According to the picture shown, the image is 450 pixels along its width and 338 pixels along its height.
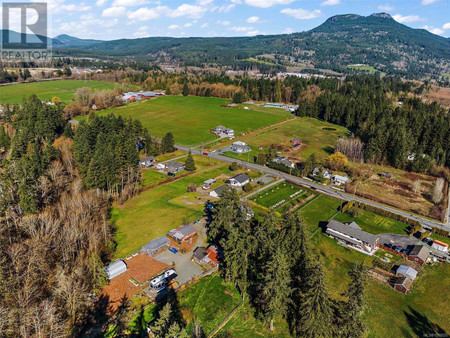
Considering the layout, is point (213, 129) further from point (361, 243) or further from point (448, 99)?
point (448, 99)

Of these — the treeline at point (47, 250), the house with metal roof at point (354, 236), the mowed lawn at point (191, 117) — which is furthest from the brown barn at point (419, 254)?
the mowed lawn at point (191, 117)

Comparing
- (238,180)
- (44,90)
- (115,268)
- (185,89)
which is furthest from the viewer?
(185,89)

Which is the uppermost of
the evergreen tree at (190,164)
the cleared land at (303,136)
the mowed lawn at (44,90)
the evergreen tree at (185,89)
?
the evergreen tree at (185,89)

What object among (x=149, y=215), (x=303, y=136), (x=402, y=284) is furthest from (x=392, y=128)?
(x=149, y=215)

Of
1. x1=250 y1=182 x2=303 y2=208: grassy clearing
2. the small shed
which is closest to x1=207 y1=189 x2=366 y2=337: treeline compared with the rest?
the small shed

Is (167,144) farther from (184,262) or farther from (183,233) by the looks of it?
(184,262)

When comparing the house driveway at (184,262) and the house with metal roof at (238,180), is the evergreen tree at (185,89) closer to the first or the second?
the house with metal roof at (238,180)
